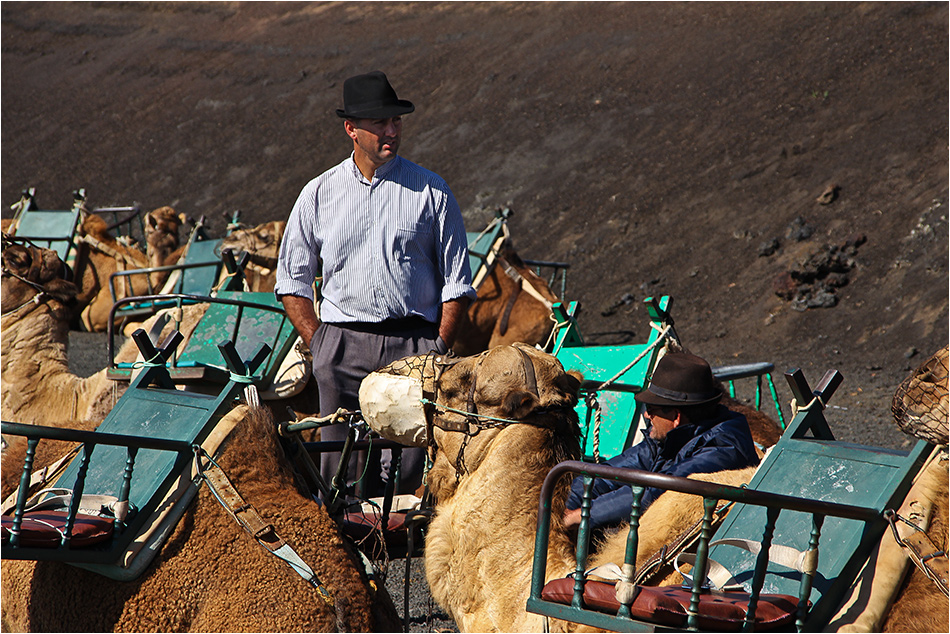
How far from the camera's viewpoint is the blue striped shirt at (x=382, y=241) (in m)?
4.19

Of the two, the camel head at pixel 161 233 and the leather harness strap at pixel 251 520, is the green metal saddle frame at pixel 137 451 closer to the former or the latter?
the leather harness strap at pixel 251 520

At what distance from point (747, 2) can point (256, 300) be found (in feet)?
59.2

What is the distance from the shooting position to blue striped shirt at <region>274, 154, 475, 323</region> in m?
4.19

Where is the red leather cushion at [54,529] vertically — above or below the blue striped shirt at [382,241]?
below

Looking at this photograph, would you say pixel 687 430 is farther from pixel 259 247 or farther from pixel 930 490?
pixel 259 247

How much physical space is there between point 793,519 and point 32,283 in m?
4.62

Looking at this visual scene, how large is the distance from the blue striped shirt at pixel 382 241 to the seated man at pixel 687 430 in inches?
43.4

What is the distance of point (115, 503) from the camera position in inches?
114

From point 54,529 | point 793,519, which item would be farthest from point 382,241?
point 793,519

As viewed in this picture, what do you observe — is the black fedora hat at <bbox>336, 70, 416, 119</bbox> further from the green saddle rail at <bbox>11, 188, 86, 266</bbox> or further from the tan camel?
the green saddle rail at <bbox>11, 188, 86, 266</bbox>

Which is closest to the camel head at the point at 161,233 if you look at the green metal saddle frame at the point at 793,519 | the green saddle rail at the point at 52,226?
the green saddle rail at the point at 52,226

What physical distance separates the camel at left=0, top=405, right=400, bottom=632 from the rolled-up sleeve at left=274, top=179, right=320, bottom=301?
137 cm

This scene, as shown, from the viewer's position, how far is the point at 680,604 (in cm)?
212

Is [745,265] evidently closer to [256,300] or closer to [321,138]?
[256,300]
